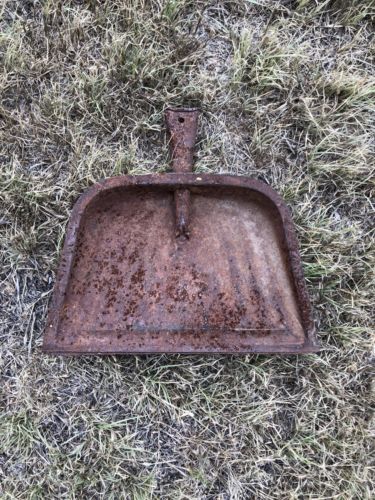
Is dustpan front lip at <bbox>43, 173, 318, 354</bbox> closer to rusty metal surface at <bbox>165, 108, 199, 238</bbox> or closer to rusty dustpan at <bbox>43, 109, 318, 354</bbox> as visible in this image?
rusty dustpan at <bbox>43, 109, 318, 354</bbox>

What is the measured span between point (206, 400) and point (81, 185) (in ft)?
3.04

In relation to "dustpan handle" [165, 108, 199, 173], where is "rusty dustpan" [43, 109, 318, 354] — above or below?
below

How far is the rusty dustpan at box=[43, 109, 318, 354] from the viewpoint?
1539 mm

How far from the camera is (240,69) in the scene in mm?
1896

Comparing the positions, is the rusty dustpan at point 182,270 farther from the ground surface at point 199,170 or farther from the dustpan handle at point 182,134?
the ground surface at point 199,170

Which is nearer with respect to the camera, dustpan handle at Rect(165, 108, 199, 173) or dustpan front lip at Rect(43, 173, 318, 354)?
dustpan front lip at Rect(43, 173, 318, 354)

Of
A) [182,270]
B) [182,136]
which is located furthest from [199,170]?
[182,270]

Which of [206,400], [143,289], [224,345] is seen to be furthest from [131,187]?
[206,400]

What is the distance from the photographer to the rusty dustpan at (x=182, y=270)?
5.05ft

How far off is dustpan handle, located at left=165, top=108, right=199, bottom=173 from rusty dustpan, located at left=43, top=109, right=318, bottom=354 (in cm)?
1

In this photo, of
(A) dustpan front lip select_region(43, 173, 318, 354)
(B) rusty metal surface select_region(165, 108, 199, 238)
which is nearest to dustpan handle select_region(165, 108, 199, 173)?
(B) rusty metal surface select_region(165, 108, 199, 238)

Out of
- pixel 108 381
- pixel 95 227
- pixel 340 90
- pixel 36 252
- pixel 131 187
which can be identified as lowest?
pixel 108 381

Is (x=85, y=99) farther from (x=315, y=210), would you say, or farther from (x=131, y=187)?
(x=315, y=210)

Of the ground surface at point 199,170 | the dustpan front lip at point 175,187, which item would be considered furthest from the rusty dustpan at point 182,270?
the ground surface at point 199,170
